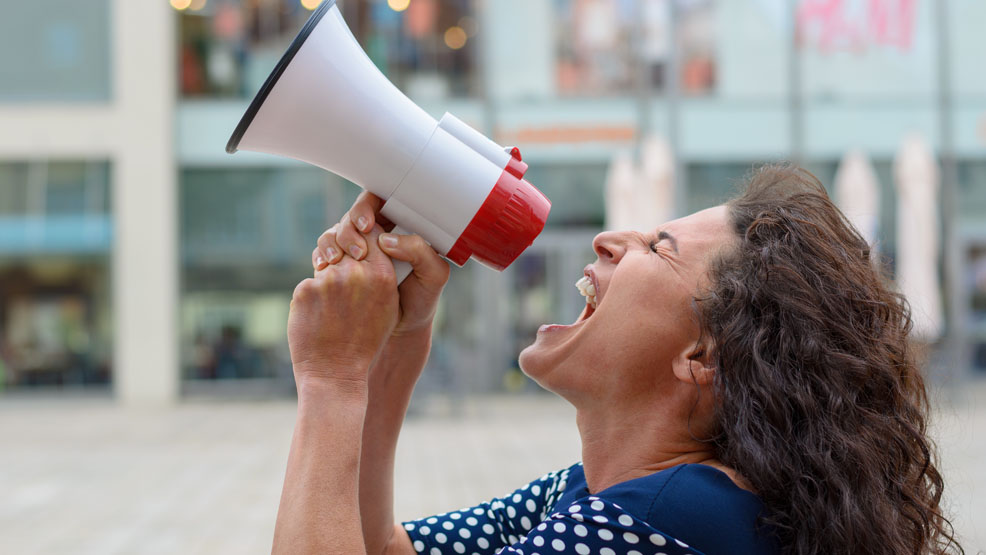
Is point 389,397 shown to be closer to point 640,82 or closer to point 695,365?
point 695,365

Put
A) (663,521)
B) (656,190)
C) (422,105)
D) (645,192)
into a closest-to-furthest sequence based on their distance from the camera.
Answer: (663,521), (656,190), (645,192), (422,105)

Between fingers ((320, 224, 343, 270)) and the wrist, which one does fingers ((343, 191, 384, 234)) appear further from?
the wrist

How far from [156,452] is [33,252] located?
637 centimetres

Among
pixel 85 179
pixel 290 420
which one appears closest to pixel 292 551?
pixel 290 420

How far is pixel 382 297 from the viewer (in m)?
1.25

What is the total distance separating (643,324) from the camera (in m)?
1.30

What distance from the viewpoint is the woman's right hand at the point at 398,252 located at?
50.2 inches

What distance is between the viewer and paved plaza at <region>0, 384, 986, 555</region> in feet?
18.7

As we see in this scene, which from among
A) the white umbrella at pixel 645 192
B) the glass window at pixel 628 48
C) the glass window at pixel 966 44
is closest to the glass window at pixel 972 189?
the glass window at pixel 966 44

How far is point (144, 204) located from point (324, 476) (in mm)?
13931

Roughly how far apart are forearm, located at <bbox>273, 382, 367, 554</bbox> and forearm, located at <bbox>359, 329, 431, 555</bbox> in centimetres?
23

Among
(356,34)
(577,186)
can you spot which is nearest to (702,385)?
(577,186)

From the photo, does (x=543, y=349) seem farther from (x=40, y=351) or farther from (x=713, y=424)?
(x=40, y=351)

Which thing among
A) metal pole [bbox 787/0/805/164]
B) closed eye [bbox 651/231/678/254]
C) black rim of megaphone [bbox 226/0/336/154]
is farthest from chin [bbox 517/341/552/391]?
metal pole [bbox 787/0/805/164]
